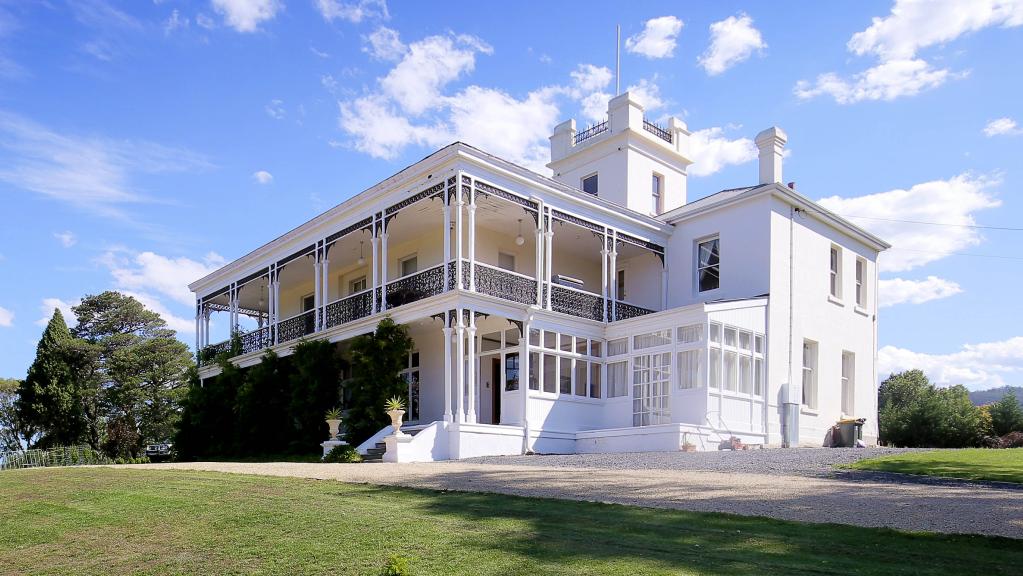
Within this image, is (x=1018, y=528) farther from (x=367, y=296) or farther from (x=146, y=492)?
(x=367, y=296)

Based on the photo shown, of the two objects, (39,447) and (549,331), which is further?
(39,447)

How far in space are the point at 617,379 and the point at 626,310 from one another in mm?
2244

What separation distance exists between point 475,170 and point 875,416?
1398 cm

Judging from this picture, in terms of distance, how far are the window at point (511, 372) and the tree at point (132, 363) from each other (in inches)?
834

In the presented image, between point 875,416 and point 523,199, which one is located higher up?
point 523,199

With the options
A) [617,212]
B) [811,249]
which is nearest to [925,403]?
[811,249]

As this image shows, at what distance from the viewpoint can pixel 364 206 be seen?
2239cm

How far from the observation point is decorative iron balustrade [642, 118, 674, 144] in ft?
94.1

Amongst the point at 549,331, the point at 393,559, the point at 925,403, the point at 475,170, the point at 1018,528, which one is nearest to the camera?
the point at 393,559

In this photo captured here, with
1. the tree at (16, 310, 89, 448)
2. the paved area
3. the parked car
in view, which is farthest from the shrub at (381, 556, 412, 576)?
the tree at (16, 310, 89, 448)

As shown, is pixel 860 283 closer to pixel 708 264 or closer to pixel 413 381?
pixel 708 264

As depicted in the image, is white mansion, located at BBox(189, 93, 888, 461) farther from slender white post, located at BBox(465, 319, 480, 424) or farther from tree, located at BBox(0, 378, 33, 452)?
tree, located at BBox(0, 378, 33, 452)

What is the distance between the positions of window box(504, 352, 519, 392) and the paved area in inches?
277

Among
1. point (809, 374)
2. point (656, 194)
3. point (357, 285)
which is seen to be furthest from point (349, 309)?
point (809, 374)
